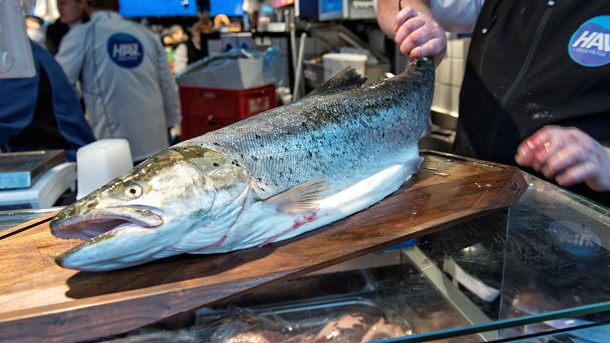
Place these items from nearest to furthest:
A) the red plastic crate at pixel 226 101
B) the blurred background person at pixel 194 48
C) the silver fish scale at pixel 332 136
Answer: the silver fish scale at pixel 332 136
the red plastic crate at pixel 226 101
the blurred background person at pixel 194 48

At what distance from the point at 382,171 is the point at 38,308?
798 millimetres

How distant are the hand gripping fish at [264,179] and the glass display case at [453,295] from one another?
0.41 ft

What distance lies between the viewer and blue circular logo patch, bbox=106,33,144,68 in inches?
124

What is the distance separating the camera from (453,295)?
809 millimetres

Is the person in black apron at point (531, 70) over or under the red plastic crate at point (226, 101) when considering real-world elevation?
over

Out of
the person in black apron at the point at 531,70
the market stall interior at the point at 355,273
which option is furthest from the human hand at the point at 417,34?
the market stall interior at the point at 355,273

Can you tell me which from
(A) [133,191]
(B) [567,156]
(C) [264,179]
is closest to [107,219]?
(A) [133,191]

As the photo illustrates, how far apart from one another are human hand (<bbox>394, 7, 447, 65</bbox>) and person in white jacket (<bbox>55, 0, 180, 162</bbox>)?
241cm

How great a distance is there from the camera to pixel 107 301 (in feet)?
2.26

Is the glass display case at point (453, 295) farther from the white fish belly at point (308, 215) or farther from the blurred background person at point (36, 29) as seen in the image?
the blurred background person at point (36, 29)

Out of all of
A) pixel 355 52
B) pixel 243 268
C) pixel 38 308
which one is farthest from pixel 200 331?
pixel 355 52

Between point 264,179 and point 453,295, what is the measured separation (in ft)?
1.40

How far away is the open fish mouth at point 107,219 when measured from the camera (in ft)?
2.44

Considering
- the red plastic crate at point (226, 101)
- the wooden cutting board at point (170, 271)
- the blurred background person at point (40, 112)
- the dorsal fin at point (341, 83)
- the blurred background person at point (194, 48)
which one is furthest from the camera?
the blurred background person at point (194, 48)
